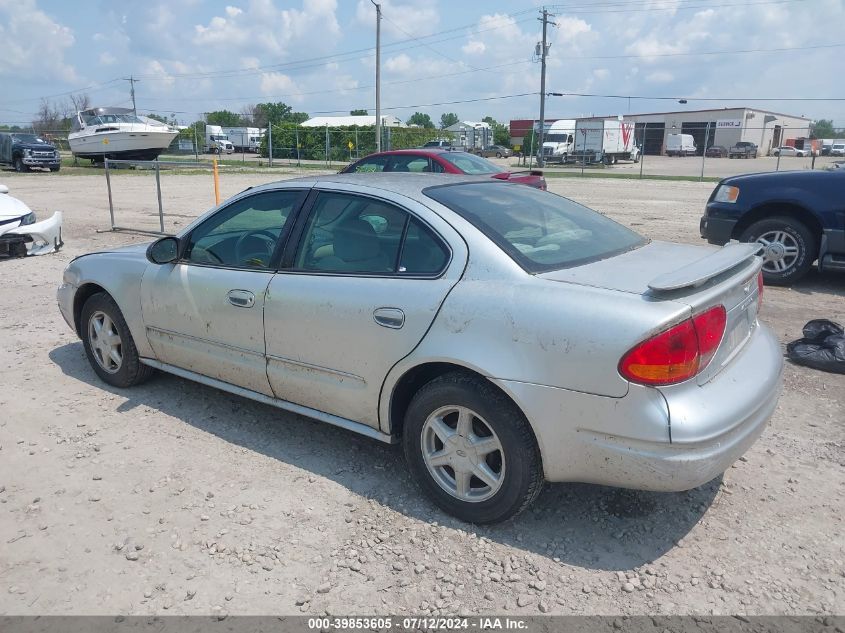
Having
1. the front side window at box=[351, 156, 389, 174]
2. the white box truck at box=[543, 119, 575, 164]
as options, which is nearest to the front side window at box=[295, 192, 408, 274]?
the front side window at box=[351, 156, 389, 174]

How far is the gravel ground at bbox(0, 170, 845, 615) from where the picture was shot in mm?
2701

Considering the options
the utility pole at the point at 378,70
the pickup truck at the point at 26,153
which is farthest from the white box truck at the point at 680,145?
the pickup truck at the point at 26,153

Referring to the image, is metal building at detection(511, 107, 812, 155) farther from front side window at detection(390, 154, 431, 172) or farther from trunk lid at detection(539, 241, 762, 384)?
trunk lid at detection(539, 241, 762, 384)

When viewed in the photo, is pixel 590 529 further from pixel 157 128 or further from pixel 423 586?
pixel 157 128

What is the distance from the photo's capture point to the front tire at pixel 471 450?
290 centimetres

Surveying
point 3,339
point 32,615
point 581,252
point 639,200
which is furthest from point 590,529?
point 639,200

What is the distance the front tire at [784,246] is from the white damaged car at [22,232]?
9440mm

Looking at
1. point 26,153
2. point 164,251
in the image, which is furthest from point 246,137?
point 164,251

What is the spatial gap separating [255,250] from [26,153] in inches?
1188

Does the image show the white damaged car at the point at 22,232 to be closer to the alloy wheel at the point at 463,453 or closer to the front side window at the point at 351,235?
the front side window at the point at 351,235

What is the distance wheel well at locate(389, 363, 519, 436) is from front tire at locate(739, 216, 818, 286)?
5.70m

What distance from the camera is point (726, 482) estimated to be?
3.51 metres

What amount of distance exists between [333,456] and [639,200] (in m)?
16.9

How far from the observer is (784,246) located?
24.9ft
